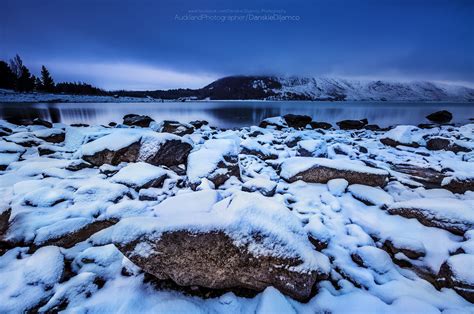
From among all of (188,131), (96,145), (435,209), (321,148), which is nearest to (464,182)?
(435,209)

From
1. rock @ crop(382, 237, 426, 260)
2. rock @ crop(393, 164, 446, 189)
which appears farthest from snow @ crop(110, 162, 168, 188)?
rock @ crop(393, 164, 446, 189)

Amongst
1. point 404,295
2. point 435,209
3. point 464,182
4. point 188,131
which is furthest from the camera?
point 188,131

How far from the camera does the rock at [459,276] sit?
7.77 feet

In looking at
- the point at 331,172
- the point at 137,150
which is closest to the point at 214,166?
the point at 137,150

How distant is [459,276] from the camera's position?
248cm

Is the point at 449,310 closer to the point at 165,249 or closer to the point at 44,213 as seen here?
the point at 165,249

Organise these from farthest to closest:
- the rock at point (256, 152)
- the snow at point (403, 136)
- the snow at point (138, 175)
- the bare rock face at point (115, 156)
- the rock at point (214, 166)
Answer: the snow at point (403, 136) → the rock at point (256, 152) → the bare rock face at point (115, 156) → the rock at point (214, 166) → the snow at point (138, 175)

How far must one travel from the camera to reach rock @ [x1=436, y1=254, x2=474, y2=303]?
2.37m

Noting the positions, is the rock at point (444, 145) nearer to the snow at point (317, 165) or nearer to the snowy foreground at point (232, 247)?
the snowy foreground at point (232, 247)

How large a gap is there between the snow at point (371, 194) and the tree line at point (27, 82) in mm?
101347

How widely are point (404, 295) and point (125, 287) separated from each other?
3167mm

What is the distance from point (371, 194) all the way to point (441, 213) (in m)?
1.27

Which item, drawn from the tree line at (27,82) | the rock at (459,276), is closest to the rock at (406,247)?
the rock at (459,276)

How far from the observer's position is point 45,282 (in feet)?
8.36
